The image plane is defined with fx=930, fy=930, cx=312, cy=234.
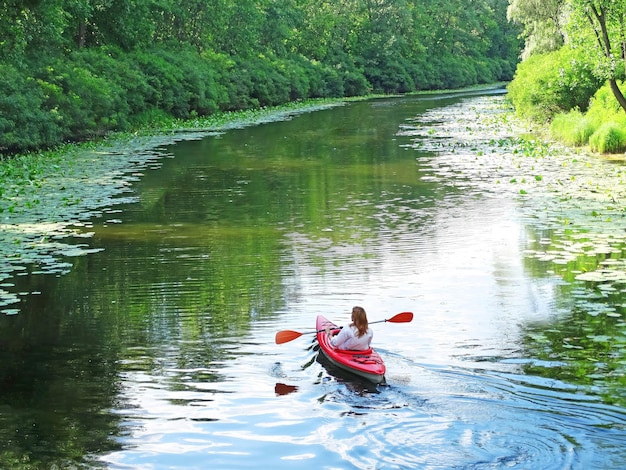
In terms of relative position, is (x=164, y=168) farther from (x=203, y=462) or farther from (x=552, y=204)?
(x=203, y=462)

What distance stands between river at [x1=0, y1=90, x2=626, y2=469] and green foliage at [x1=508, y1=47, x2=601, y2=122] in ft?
37.1

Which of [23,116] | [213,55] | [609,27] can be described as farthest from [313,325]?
[213,55]

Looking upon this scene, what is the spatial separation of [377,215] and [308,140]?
17814mm

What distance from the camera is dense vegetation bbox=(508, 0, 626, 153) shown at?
1013 inches

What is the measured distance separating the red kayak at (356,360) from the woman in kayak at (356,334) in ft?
0.21

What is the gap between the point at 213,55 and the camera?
5772 centimetres

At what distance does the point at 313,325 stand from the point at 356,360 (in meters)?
1.89

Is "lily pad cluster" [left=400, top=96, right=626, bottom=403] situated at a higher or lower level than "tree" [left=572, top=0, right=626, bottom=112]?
lower

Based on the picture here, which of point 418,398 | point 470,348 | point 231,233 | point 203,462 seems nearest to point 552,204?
point 231,233

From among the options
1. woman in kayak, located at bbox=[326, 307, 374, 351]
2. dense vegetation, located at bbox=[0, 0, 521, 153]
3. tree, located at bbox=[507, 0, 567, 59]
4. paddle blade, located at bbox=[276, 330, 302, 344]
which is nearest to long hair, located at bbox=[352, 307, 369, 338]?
woman in kayak, located at bbox=[326, 307, 374, 351]

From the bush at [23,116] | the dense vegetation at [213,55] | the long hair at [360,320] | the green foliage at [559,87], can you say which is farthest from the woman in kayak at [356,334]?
the green foliage at [559,87]

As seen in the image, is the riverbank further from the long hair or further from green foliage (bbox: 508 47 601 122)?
the long hair

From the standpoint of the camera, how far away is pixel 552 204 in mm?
19359

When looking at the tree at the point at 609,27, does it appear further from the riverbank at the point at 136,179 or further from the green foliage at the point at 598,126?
the riverbank at the point at 136,179
